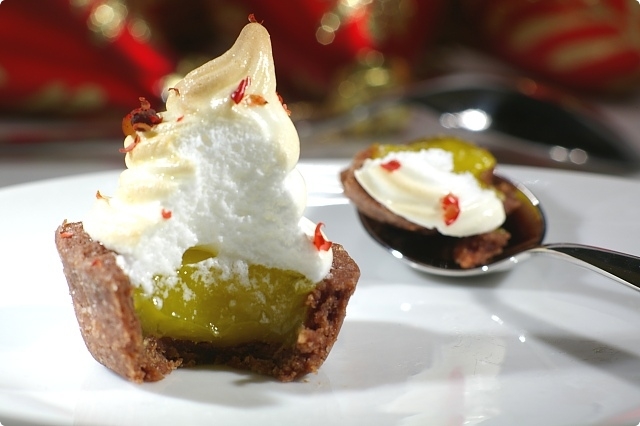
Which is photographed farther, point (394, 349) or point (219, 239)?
point (394, 349)

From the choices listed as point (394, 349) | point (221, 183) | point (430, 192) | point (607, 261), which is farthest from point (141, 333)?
point (607, 261)

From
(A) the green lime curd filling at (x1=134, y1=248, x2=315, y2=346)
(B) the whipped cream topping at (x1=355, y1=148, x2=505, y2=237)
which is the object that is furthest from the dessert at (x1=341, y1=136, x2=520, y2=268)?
(A) the green lime curd filling at (x1=134, y1=248, x2=315, y2=346)

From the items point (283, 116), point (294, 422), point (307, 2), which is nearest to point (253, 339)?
point (294, 422)

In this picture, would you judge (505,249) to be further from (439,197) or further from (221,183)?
(221,183)

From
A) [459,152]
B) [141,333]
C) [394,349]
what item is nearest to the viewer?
[141,333]

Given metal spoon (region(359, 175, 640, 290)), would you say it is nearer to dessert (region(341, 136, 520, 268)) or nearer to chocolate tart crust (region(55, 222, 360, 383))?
dessert (region(341, 136, 520, 268))

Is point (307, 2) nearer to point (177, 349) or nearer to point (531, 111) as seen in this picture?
point (531, 111)

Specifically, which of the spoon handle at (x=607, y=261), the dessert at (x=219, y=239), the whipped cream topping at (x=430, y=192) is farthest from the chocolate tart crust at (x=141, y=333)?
the spoon handle at (x=607, y=261)
